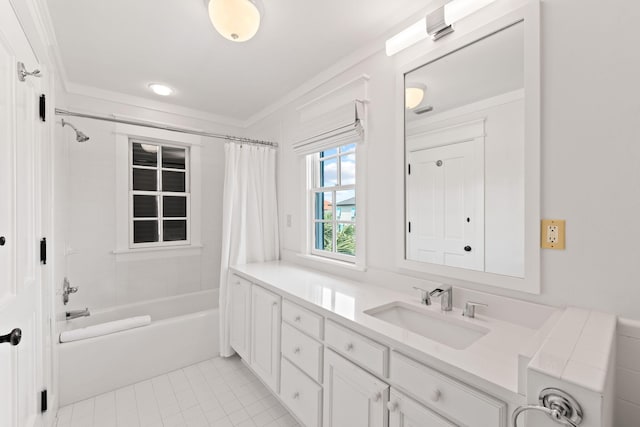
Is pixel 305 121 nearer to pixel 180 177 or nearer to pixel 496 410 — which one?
pixel 180 177

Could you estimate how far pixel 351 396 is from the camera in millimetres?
1293

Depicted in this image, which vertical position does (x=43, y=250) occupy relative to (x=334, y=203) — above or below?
below

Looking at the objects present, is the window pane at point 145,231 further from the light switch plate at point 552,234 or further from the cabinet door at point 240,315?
the light switch plate at point 552,234

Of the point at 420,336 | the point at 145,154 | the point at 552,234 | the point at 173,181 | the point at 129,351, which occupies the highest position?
the point at 145,154

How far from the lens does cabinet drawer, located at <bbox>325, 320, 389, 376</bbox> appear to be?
1156mm

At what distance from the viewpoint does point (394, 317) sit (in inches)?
60.2

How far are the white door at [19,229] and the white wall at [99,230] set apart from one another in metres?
1.15

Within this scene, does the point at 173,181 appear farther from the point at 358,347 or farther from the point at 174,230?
the point at 358,347

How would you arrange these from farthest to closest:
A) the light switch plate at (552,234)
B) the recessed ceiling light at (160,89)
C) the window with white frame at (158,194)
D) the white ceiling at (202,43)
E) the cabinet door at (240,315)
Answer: the window with white frame at (158,194)
the recessed ceiling light at (160,89)
the cabinet door at (240,315)
the white ceiling at (202,43)
the light switch plate at (552,234)

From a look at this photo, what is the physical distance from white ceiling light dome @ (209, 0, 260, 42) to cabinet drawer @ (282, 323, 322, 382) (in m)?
1.73

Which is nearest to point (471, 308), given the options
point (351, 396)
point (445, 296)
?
point (445, 296)

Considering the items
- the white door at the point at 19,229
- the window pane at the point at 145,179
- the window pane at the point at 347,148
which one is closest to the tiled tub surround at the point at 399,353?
the window pane at the point at 347,148

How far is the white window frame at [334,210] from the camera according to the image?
2004 mm

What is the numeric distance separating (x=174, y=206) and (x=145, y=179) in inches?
16.7
